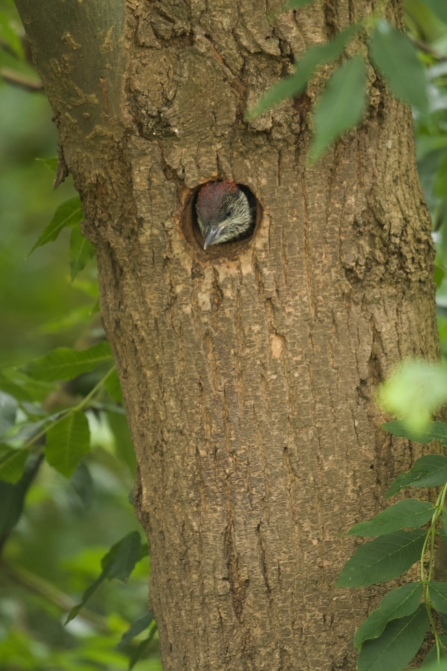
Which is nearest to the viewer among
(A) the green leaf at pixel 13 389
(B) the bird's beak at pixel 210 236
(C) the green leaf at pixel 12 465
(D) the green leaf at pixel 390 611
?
(D) the green leaf at pixel 390 611

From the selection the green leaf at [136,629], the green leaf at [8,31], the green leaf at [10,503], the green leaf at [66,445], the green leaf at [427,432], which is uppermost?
the green leaf at [8,31]

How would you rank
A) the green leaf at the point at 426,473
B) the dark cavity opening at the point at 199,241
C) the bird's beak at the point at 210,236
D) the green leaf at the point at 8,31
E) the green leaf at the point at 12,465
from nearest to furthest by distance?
the green leaf at the point at 426,473 < the dark cavity opening at the point at 199,241 < the bird's beak at the point at 210,236 < the green leaf at the point at 12,465 < the green leaf at the point at 8,31

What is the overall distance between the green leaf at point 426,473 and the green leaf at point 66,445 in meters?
1.17

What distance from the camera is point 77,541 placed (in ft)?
17.6

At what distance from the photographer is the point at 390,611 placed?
5.38 ft

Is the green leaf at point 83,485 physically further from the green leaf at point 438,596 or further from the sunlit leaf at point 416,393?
the sunlit leaf at point 416,393

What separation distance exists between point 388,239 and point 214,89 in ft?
2.13

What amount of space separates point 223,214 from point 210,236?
15.5 inches

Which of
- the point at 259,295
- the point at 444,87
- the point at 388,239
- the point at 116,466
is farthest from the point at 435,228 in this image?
the point at 116,466

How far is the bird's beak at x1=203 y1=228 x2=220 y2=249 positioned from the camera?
226 centimetres

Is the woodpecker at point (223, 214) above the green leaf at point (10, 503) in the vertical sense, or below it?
above

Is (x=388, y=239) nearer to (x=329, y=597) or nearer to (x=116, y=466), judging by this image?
(x=329, y=597)

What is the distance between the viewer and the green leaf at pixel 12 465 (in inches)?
101

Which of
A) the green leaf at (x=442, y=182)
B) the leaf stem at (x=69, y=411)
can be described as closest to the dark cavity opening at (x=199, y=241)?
the leaf stem at (x=69, y=411)
